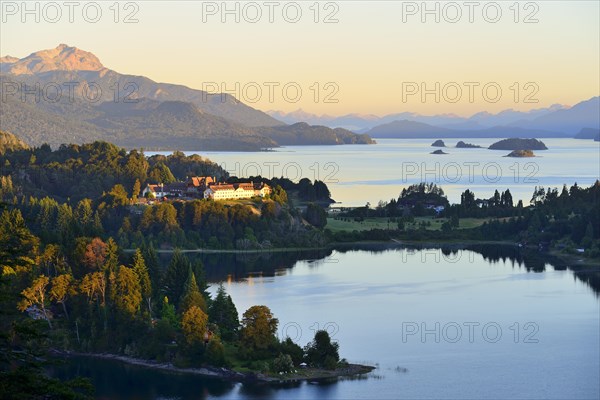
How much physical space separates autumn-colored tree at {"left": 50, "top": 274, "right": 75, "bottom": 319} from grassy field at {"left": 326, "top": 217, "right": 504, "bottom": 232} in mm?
30279

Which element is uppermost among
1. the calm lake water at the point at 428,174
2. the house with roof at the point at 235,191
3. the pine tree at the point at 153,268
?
the calm lake water at the point at 428,174

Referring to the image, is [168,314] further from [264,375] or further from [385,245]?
[385,245]

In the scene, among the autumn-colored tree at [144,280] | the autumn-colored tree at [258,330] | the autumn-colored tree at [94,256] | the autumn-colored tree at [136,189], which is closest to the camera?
Answer: the autumn-colored tree at [258,330]

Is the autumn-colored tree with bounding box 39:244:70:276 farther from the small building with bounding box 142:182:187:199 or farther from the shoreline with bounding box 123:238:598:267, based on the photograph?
the small building with bounding box 142:182:187:199

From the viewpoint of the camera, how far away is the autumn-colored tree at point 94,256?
36.8m

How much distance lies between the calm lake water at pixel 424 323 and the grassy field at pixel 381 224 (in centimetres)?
869

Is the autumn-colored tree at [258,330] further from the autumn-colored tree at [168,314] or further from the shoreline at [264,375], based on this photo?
the autumn-colored tree at [168,314]

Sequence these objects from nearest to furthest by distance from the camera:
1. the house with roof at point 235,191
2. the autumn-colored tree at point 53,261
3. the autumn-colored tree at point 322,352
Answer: the autumn-colored tree at point 322,352
the autumn-colored tree at point 53,261
the house with roof at point 235,191

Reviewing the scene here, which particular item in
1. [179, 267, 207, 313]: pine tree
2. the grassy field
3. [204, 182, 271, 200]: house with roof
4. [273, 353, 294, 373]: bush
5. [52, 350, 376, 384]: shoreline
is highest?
[204, 182, 271, 200]: house with roof

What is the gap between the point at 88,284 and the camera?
3472 cm

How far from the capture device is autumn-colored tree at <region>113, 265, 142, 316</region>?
111 ft

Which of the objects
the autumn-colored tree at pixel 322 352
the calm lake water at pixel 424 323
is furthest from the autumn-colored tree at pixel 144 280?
the autumn-colored tree at pixel 322 352

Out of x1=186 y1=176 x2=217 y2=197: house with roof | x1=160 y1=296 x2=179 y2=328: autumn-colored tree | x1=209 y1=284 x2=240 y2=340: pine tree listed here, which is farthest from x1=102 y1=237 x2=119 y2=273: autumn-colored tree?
x1=186 y1=176 x2=217 y2=197: house with roof

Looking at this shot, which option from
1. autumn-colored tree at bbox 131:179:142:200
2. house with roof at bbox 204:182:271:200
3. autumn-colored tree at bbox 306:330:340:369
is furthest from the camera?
autumn-colored tree at bbox 131:179:142:200
